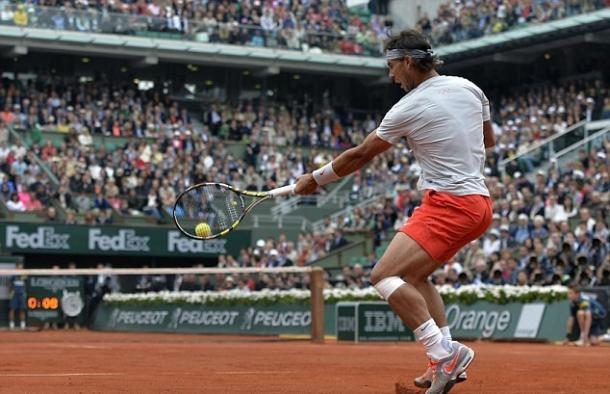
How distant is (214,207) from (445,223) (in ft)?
7.87

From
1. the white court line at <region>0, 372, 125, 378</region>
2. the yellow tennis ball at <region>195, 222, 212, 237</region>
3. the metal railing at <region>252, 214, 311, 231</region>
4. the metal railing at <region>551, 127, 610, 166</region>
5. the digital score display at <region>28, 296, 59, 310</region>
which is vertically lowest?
the metal railing at <region>252, 214, 311, 231</region>

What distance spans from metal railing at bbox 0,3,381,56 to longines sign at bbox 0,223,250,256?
7.94 meters

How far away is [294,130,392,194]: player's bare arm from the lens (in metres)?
8.59

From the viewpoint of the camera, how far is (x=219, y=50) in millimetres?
44656

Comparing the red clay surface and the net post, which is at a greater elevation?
the red clay surface

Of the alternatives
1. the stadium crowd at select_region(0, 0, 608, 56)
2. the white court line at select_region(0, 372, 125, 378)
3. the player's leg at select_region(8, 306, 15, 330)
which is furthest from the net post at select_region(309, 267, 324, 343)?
the stadium crowd at select_region(0, 0, 608, 56)

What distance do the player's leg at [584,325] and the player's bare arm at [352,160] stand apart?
1494 centimetres

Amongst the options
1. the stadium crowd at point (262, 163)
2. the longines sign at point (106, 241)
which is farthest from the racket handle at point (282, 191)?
the longines sign at point (106, 241)

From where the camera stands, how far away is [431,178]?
8.70m

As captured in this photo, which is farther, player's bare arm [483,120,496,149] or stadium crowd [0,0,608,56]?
stadium crowd [0,0,608,56]

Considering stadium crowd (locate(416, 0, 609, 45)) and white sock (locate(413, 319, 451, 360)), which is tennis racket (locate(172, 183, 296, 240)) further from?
stadium crowd (locate(416, 0, 609, 45))

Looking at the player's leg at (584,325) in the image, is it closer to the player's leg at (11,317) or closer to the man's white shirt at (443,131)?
the player's leg at (11,317)

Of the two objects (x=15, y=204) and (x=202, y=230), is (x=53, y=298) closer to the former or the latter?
(x=15, y=204)

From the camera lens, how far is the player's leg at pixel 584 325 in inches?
897
